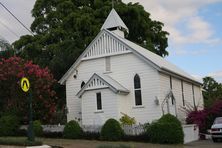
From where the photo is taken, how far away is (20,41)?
4666 cm

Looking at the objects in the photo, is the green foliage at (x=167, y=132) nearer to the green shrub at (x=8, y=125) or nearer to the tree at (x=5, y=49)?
the green shrub at (x=8, y=125)

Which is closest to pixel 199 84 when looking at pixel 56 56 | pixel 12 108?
pixel 56 56

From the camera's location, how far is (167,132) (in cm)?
2394

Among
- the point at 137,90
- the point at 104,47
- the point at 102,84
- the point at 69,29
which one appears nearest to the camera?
the point at 102,84

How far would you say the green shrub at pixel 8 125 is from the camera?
2686 centimetres

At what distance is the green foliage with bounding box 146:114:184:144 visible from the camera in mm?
23922

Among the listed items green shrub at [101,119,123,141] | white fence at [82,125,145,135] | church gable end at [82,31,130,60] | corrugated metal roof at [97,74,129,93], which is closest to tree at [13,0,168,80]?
church gable end at [82,31,130,60]

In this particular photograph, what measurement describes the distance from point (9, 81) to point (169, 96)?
12.5 m

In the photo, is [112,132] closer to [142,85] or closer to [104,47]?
[142,85]

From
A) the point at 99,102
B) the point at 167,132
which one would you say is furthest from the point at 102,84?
the point at 167,132

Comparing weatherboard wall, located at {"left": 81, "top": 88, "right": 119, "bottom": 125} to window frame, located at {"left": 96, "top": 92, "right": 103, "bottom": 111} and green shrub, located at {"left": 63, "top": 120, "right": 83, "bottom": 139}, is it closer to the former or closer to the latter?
window frame, located at {"left": 96, "top": 92, "right": 103, "bottom": 111}

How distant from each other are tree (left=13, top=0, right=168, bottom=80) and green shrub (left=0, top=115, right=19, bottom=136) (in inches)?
559

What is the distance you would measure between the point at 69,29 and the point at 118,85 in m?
16.8

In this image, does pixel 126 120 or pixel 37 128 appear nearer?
pixel 37 128
